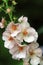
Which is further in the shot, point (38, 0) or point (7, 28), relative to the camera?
point (38, 0)

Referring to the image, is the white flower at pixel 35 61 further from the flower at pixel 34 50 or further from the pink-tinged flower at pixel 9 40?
the pink-tinged flower at pixel 9 40

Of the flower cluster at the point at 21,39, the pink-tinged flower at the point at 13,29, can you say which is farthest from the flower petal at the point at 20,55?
the pink-tinged flower at the point at 13,29

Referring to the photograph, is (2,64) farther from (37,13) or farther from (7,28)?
(37,13)

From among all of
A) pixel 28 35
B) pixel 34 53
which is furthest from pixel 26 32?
pixel 34 53

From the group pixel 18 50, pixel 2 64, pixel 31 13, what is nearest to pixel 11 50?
→ pixel 18 50

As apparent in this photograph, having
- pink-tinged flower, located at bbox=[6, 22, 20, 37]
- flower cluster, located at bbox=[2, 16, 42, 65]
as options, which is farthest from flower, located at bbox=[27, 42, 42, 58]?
pink-tinged flower, located at bbox=[6, 22, 20, 37]

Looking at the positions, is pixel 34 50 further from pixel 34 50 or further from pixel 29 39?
pixel 29 39

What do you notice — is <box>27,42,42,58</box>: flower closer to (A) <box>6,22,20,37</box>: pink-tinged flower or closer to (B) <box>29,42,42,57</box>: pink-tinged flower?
(B) <box>29,42,42,57</box>: pink-tinged flower

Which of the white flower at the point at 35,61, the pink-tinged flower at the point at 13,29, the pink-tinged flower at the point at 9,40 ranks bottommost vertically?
the white flower at the point at 35,61
